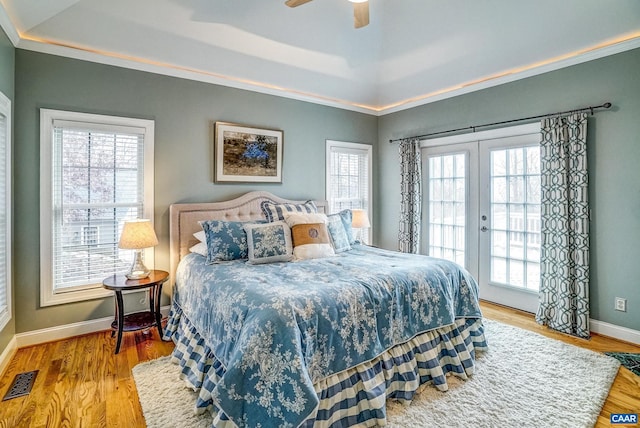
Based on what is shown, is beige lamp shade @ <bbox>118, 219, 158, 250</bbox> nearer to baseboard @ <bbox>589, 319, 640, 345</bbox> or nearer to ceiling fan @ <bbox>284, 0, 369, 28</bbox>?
ceiling fan @ <bbox>284, 0, 369, 28</bbox>

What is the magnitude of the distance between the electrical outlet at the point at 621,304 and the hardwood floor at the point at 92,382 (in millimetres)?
306

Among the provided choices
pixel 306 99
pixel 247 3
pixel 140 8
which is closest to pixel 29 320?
pixel 140 8

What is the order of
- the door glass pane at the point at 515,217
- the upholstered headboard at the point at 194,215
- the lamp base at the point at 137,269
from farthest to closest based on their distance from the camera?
the door glass pane at the point at 515,217 → the upholstered headboard at the point at 194,215 → the lamp base at the point at 137,269

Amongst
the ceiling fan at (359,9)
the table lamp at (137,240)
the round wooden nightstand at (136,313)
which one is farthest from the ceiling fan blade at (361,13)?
the round wooden nightstand at (136,313)

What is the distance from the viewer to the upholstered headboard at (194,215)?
11.5 ft

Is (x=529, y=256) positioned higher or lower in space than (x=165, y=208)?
lower

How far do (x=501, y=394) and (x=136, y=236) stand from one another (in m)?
3.17

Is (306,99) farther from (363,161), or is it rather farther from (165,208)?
(165,208)

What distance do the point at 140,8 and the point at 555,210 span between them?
4414 mm

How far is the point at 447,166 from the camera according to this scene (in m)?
4.57

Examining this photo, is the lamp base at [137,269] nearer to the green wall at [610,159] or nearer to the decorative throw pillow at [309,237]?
the decorative throw pillow at [309,237]

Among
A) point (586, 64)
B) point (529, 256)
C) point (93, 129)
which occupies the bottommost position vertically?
point (529, 256)

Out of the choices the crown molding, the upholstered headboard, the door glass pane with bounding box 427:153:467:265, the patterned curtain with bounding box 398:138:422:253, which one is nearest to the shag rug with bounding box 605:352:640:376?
the door glass pane with bounding box 427:153:467:265

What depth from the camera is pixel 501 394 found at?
7.38 ft
